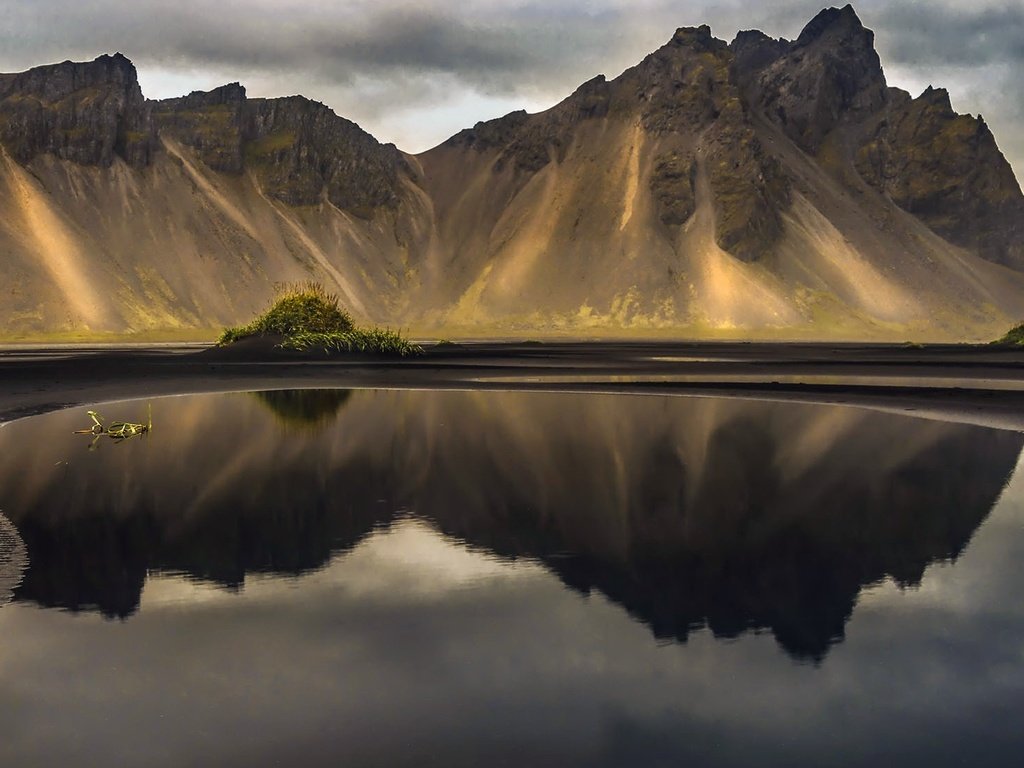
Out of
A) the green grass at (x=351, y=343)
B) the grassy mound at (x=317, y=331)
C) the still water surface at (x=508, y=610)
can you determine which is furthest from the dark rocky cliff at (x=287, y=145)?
the still water surface at (x=508, y=610)

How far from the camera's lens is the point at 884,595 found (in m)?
9.67

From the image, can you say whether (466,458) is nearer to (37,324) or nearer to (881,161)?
(37,324)

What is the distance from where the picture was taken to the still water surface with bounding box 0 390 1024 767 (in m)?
6.49

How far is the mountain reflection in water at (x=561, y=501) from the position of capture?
999 cm

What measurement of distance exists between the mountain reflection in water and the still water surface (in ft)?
0.21

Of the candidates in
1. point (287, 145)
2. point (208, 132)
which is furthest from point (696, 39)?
point (208, 132)

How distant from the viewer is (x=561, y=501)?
14.4 metres

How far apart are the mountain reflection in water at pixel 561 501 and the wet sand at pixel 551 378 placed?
6.90 metres

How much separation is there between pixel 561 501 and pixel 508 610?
5.36 m

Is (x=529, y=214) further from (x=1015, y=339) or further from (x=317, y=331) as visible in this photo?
(x=317, y=331)

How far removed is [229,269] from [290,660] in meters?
138

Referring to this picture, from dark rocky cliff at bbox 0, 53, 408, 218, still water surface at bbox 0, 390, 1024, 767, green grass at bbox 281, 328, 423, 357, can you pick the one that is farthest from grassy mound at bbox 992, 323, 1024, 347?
dark rocky cliff at bbox 0, 53, 408, 218

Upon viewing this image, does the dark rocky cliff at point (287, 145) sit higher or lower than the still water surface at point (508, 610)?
higher

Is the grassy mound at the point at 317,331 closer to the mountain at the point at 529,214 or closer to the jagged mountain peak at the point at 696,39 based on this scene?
the mountain at the point at 529,214
